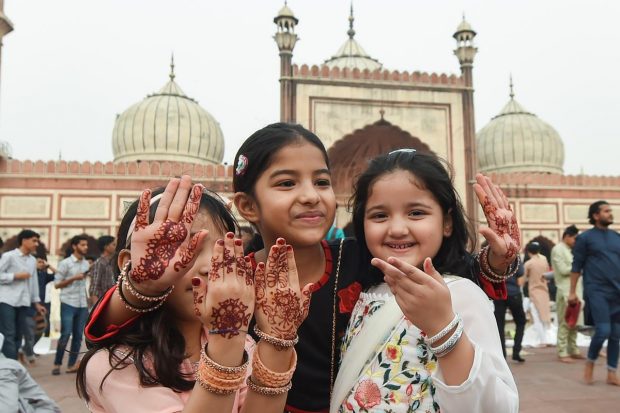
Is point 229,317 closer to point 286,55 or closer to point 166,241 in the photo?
point 166,241

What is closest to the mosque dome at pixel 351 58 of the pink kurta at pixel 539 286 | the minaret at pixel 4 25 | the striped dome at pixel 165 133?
the striped dome at pixel 165 133

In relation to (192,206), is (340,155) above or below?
above

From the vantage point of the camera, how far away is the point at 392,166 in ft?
4.13

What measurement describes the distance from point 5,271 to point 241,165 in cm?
459

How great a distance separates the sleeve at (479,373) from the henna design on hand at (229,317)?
0.40m

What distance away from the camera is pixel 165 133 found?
17.1 metres

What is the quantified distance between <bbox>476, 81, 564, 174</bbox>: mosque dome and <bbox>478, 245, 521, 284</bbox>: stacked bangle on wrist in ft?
60.7

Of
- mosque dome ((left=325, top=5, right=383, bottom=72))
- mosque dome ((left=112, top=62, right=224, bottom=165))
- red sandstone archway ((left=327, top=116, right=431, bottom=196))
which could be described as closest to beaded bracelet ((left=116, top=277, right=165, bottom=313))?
red sandstone archway ((left=327, top=116, right=431, bottom=196))

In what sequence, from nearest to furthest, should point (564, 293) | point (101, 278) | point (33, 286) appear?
point (101, 278) < point (33, 286) < point (564, 293)

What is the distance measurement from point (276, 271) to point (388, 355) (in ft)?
1.20

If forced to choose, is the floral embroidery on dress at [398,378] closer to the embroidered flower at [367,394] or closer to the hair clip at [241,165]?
the embroidered flower at [367,394]

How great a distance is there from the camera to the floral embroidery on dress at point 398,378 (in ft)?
3.47

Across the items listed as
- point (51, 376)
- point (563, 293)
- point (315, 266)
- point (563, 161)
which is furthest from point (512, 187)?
point (315, 266)

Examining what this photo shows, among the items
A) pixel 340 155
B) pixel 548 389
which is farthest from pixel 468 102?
pixel 548 389
